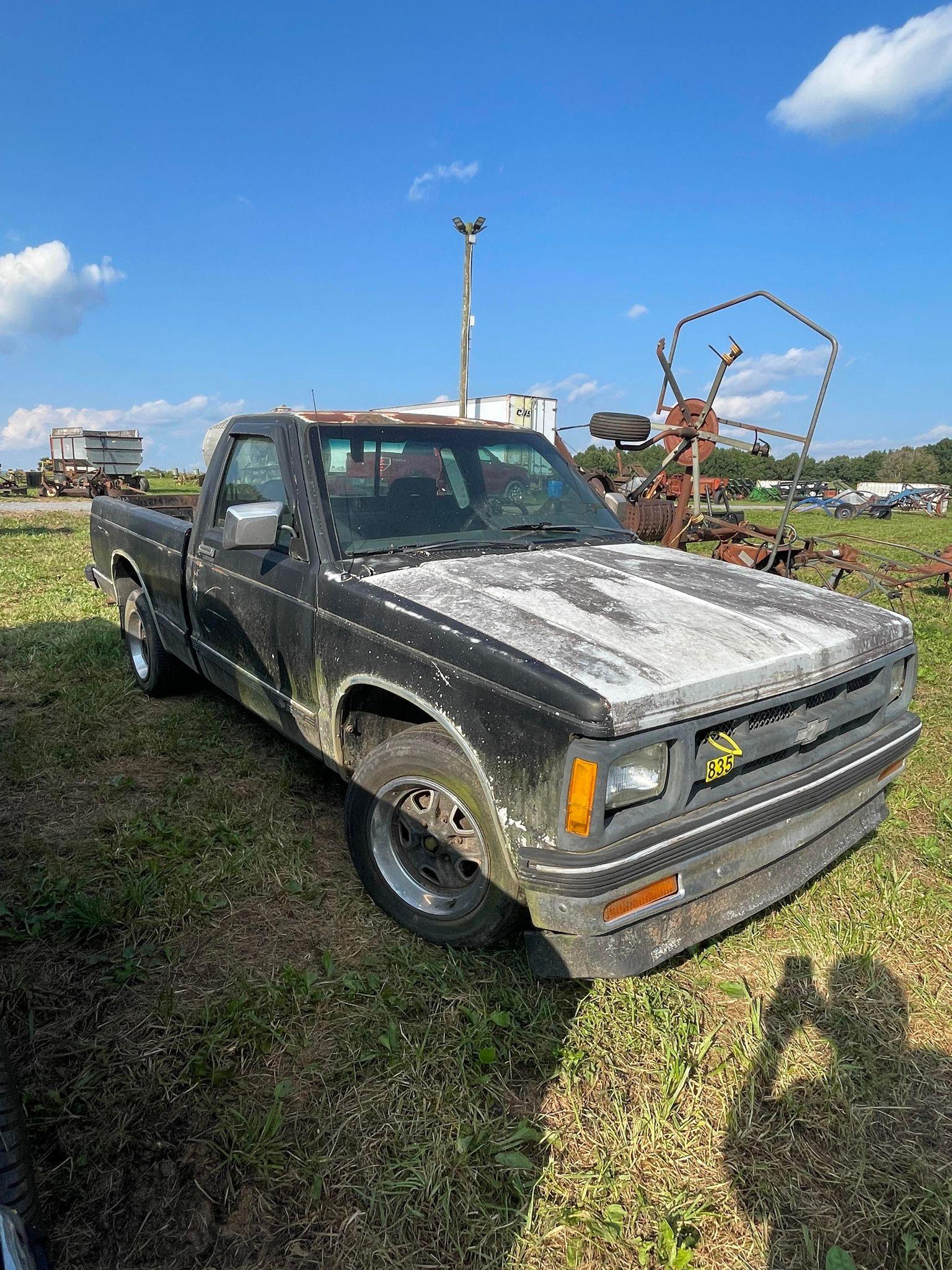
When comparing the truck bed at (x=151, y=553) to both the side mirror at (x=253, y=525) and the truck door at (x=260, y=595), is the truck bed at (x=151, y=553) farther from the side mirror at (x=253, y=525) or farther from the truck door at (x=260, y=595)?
the side mirror at (x=253, y=525)

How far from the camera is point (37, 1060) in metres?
2.22

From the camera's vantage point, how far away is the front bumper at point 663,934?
2139mm

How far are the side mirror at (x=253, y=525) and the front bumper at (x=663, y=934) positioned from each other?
1.78m

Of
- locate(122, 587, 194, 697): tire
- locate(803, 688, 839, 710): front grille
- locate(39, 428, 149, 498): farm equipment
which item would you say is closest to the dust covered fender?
locate(803, 688, 839, 710): front grille

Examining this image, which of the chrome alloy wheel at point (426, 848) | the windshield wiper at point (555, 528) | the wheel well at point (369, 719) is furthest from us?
the windshield wiper at point (555, 528)

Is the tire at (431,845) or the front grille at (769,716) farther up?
the front grille at (769,716)

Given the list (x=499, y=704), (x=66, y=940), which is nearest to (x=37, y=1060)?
(x=66, y=940)

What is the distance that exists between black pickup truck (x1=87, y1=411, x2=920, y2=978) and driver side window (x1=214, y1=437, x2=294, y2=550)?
0.02m

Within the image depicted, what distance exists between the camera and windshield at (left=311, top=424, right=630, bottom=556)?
320 cm

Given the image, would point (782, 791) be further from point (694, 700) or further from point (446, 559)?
point (446, 559)

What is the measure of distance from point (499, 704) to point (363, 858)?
1.06 m

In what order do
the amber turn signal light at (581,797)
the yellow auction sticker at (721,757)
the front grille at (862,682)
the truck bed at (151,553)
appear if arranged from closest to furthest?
1. the amber turn signal light at (581,797)
2. the yellow auction sticker at (721,757)
3. the front grille at (862,682)
4. the truck bed at (151,553)

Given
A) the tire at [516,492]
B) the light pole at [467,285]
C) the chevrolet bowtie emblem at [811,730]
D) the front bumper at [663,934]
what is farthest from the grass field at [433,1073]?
the light pole at [467,285]

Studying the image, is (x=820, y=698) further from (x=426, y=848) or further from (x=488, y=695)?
(x=426, y=848)
